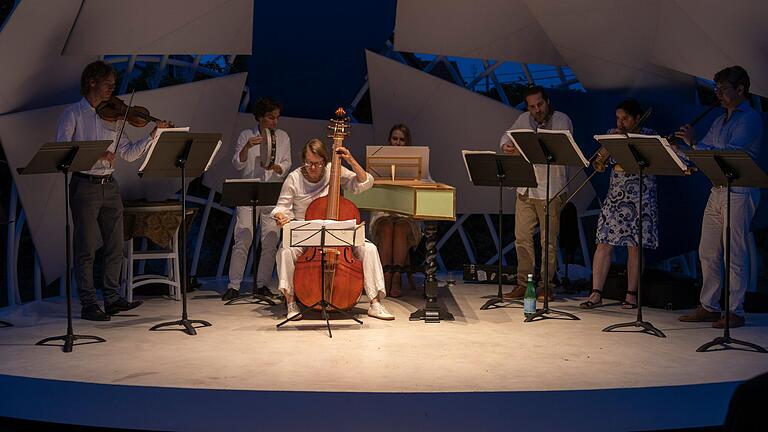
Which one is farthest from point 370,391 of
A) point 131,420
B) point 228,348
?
point 228,348

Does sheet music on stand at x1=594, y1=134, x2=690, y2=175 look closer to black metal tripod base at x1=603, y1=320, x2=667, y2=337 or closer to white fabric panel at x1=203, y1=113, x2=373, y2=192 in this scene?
black metal tripod base at x1=603, y1=320, x2=667, y2=337

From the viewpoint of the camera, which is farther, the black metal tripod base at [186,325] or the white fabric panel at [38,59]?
the white fabric panel at [38,59]

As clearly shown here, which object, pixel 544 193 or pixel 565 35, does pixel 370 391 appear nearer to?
pixel 544 193

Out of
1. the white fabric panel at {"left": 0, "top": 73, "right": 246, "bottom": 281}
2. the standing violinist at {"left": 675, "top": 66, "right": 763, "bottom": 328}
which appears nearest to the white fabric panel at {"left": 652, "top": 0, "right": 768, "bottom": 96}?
the standing violinist at {"left": 675, "top": 66, "right": 763, "bottom": 328}

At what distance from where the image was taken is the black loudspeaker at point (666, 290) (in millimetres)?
9188

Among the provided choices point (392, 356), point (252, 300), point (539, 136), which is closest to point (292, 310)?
point (252, 300)

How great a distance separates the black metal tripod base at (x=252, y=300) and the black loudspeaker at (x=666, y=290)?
3.62m

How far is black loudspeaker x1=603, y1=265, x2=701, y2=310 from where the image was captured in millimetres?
9188

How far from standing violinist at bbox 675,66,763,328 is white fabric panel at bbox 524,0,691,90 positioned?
2.36m

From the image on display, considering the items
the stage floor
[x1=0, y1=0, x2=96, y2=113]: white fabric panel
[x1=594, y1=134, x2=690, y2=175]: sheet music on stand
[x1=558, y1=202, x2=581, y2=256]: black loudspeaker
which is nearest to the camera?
the stage floor

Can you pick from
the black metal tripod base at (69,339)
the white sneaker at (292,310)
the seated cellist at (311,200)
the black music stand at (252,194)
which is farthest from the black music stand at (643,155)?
the black metal tripod base at (69,339)

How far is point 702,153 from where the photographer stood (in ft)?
22.3

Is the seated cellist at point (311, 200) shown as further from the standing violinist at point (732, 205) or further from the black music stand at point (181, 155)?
the standing violinist at point (732, 205)

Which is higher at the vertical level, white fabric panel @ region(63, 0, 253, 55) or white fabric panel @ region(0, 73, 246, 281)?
white fabric panel @ region(63, 0, 253, 55)
